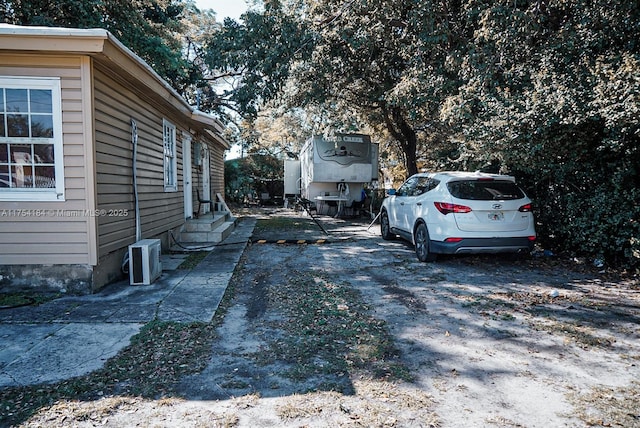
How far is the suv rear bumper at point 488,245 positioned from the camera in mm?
6195

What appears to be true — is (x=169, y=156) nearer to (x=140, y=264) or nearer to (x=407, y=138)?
(x=140, y=264)

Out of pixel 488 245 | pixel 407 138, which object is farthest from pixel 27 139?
pixel 407 138

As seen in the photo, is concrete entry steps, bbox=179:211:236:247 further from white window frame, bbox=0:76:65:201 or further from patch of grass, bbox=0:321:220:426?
patch of grass, bbox=0:321:220:426

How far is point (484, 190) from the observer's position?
6359 millimetres

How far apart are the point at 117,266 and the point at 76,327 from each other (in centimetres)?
198

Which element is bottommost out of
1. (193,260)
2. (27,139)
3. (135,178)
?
(193,260)

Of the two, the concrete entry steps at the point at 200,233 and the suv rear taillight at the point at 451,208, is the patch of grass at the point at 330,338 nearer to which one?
the suv rear taillight at the point at 451,208

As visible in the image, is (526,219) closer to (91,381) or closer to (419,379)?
(419,379)

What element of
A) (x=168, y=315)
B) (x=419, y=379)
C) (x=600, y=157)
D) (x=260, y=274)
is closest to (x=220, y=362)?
(x=168, y=315)

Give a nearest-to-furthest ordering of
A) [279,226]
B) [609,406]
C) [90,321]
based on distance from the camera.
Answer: [609,406] → [90,321] → [279,226]

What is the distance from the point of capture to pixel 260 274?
632 cm

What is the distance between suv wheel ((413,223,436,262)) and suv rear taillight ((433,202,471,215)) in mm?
574

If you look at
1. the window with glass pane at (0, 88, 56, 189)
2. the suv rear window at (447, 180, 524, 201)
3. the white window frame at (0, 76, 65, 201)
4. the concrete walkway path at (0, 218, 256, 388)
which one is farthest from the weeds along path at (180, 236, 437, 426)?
the window with glass pane at (0, 88, 56, 189)

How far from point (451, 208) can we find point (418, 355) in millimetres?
3426
